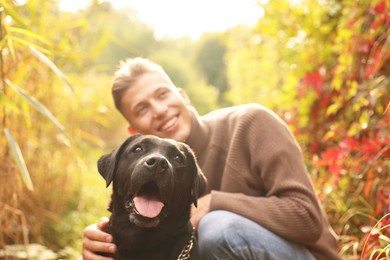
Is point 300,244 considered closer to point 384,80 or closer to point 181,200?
point 181,200

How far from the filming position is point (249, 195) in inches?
104

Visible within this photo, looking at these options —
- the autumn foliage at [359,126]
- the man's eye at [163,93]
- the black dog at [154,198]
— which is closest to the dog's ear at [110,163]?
the black dog at [154,198]

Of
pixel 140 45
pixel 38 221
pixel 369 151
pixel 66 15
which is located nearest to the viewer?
pixel 369 151

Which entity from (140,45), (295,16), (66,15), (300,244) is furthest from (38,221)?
(140,45)

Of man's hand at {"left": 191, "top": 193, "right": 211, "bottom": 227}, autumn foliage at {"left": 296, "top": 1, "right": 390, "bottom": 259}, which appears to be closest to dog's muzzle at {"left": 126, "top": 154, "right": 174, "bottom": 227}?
man's hand at {"left": 191, "top": 193, "right": 211, "bottom": 227}

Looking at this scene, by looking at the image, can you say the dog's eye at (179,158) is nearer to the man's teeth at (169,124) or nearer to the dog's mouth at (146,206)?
the dog's mouth at (146,206)

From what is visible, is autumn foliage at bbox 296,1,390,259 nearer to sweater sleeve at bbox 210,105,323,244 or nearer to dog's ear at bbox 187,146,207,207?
sweater sleeve at bbox 210,105,323,244

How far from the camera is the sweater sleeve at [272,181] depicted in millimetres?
2389

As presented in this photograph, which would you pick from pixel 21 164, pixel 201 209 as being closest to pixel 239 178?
pixel 201 209

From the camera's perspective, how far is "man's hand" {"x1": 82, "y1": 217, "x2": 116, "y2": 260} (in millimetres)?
2197

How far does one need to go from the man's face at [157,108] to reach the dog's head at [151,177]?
463 mm

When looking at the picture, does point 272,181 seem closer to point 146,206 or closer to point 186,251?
point 186,251

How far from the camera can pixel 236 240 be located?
2.27 meters

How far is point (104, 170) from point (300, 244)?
1.04m
